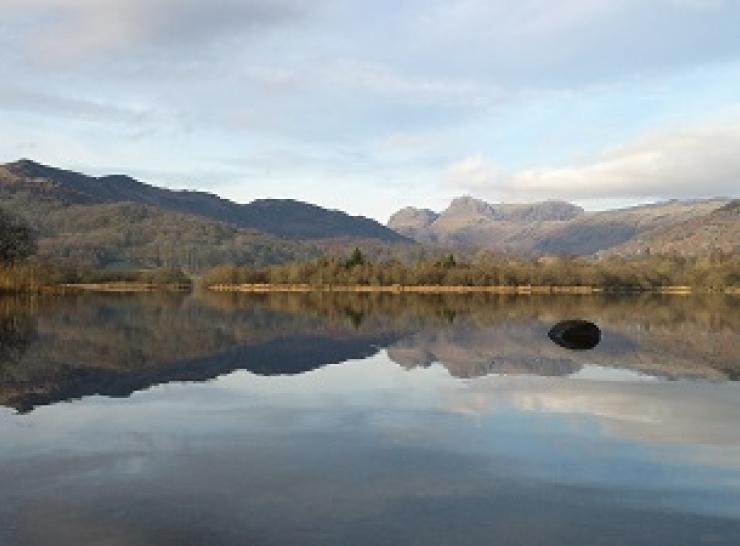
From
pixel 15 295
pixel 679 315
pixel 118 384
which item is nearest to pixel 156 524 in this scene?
pixel 118 384

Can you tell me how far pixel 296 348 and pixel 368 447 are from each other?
35.2 m

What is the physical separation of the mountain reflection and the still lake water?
41 cm

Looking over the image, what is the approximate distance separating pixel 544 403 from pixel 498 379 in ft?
26.7

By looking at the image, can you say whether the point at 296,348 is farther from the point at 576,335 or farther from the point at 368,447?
the point at 368,447

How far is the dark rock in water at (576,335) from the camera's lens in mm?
61062

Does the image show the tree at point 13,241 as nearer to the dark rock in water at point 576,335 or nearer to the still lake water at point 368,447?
the still lake water at point 368,447

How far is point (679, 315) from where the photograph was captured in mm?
106250

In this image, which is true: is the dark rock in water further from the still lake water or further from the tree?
the tree

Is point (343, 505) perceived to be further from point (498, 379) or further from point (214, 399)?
point (498, 379)

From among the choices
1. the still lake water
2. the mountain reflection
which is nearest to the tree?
the mountain reflection

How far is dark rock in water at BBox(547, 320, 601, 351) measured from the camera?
6106cm

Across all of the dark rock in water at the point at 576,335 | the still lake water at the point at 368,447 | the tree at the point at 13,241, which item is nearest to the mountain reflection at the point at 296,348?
the still lake water at the point at 368,447

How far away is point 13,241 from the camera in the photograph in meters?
158

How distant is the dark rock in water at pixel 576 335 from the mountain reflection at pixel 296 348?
1.05 metres
